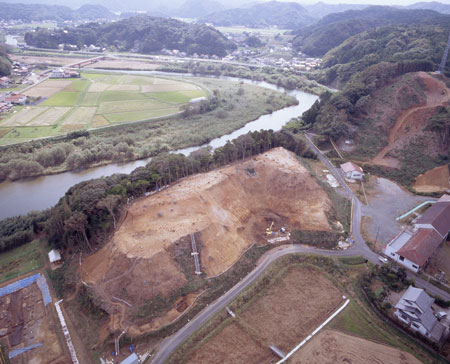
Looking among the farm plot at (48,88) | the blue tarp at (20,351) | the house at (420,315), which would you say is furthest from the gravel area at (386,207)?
the farm plot at (48,88)

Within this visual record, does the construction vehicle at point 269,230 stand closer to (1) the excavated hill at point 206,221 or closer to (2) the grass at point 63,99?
(1) the excavated hill at point 206,221

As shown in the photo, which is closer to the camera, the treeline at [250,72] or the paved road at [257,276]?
the paved road at [257,276]

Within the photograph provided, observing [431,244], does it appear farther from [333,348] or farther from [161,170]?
[161,170]

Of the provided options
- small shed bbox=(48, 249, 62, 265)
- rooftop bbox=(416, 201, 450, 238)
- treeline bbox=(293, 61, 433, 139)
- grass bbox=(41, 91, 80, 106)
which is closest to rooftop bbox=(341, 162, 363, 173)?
treeline bbox=(293, 61, 433, 139)

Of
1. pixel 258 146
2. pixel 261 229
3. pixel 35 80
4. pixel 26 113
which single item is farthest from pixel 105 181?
pixel 35 80

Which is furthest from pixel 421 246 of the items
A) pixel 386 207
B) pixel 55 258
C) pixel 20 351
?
pixel 55 258

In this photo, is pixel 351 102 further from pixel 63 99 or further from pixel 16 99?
pixel 16 99
